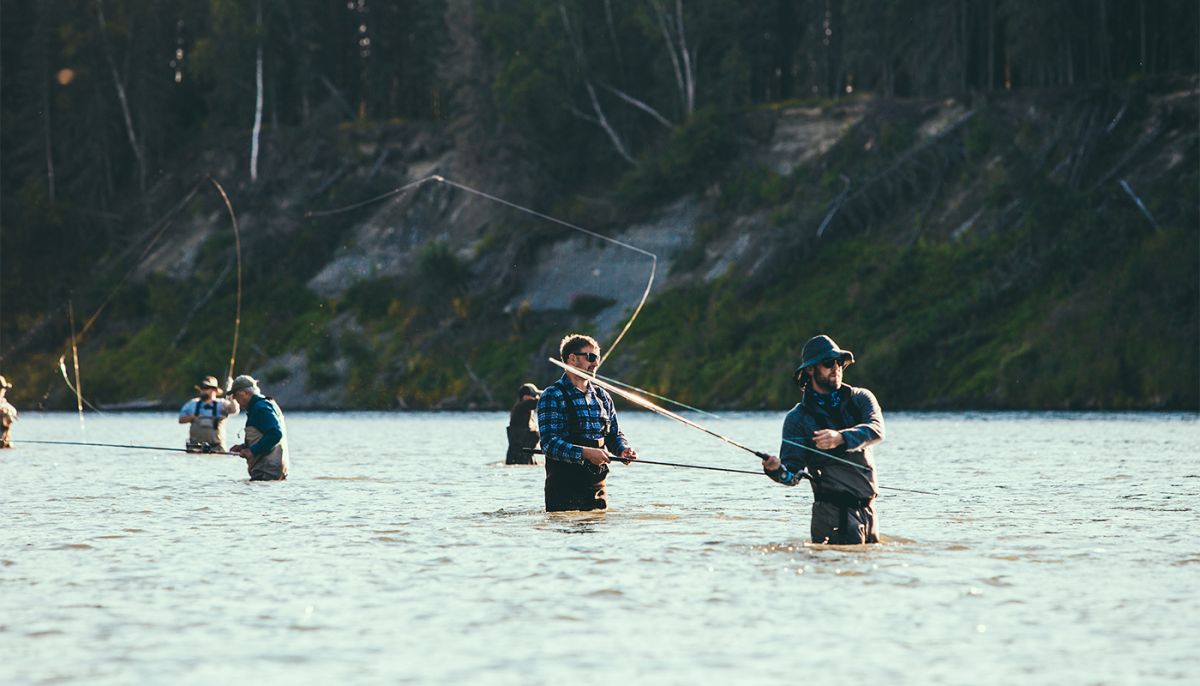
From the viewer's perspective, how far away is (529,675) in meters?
8.12

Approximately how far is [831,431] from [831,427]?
473mm

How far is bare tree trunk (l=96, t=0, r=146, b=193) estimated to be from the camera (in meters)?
78.7

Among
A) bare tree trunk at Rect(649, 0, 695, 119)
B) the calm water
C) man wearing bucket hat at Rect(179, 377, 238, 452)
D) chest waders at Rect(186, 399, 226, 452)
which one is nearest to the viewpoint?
the calm water

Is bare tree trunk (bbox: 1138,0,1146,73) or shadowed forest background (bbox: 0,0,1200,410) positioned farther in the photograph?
bare tree trunk (bbox: 1138,0,1146,73)

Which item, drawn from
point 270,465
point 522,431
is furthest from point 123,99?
point 270,465

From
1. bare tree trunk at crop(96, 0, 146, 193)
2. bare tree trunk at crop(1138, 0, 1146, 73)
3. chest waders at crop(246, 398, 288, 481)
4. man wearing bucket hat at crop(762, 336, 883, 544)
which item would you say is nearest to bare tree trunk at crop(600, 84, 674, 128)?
bare tree trunk at crop(1138, 0, 1146, 73)

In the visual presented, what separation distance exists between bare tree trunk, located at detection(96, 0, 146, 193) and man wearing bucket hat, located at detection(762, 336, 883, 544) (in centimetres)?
7228

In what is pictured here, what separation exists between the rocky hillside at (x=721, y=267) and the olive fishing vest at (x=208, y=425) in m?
27.6

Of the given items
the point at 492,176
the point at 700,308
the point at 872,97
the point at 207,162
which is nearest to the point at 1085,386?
the point at 700,308

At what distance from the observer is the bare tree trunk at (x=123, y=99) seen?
258ft

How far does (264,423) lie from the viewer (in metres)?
19.7

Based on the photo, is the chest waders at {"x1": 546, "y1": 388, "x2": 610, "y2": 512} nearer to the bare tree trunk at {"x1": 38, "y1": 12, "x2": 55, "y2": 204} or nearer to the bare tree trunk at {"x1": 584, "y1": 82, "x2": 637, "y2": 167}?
the bare tree trunk at {"x1": 584, "y1": 82, "x2": 637, "y2": 167}

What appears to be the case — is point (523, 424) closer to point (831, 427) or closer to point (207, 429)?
point (207, 429)

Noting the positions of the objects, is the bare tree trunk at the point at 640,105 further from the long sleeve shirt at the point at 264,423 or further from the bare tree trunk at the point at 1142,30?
the long sleeve shirt at the point at 264,423
